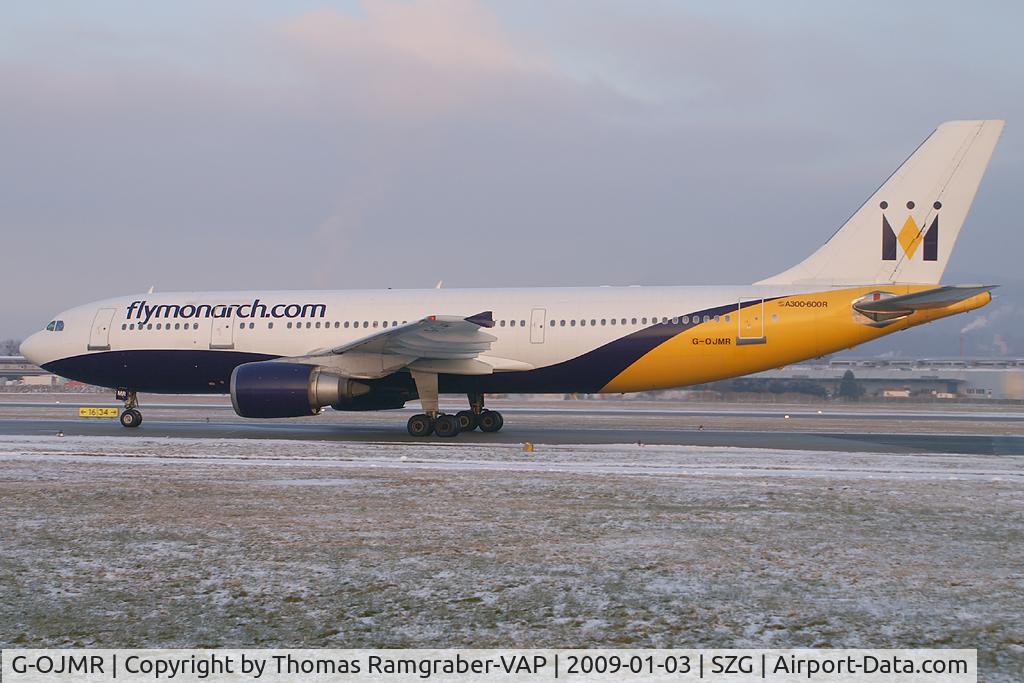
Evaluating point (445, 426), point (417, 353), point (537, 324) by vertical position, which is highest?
point (537, 324)

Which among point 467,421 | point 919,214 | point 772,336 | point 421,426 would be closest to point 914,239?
point 919,214

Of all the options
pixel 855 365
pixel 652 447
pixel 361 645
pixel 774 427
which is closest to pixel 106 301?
pixel 652 447

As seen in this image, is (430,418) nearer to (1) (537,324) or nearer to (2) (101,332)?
(1) (537,324)

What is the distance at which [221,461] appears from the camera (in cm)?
1432

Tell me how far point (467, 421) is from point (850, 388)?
36.6 m

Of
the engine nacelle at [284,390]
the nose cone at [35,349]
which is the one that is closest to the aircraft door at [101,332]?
the nose cone at [35,349]

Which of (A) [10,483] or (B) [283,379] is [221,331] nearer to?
(B) [283,379]

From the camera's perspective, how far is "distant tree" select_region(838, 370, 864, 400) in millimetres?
49025

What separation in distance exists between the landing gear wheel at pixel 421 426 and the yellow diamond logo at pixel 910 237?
430 inches

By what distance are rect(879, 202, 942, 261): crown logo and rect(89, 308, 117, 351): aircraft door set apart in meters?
18.8

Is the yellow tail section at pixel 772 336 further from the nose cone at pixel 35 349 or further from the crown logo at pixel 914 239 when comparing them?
the nose cone at pixel 35 349

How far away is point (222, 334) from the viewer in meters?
21.9

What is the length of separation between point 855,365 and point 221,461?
60.4 m

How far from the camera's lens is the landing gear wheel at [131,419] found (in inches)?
872
